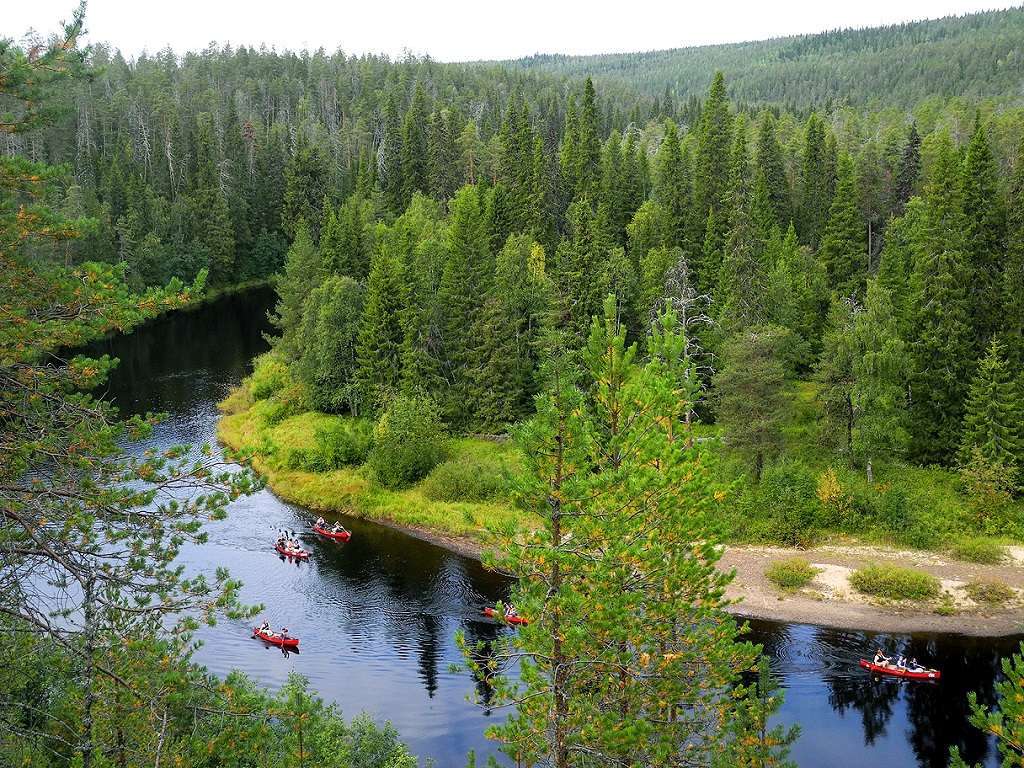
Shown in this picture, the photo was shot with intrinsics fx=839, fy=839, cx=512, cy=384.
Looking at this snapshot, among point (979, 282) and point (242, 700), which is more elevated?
Result: point (979, 282)

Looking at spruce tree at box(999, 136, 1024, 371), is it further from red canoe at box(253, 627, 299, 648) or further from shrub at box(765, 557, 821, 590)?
red canoe at box(253, 627, 299, 648)

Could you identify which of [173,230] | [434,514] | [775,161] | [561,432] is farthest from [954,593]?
[173,230]

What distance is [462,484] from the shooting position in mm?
47594

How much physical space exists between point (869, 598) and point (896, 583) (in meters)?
1.51

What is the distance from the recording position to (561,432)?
1675 cm

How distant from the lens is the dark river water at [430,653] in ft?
94.0

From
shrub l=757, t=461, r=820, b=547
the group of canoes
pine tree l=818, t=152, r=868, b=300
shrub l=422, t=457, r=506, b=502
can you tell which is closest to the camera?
the group of canoes

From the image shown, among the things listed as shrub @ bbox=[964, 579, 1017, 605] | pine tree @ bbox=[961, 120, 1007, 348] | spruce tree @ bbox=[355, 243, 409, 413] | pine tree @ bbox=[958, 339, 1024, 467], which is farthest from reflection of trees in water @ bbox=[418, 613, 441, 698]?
pine tree @ bbox=[961, 120, 1007, 348]

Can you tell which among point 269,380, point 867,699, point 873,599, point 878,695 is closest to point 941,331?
point 873,599

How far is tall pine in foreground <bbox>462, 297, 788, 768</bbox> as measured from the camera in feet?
53.6

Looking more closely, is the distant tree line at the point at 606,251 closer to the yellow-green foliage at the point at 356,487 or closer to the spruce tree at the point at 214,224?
the spruce tree at the point at 214,224

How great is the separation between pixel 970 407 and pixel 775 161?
3807 cm

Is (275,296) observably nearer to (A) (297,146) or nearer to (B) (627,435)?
(A) (297,146)

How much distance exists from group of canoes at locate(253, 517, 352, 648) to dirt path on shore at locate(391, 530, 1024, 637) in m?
18.9
